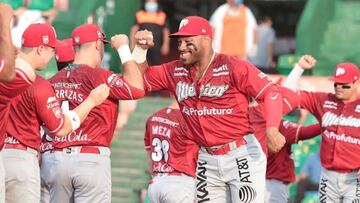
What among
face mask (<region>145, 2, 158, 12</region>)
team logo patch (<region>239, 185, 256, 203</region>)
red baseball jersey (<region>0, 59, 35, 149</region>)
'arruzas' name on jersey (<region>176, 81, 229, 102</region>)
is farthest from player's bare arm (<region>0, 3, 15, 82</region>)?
face mask (<region>145, 2, 158, 12</region>)

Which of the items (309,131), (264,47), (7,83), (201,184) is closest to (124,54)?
(201,184)

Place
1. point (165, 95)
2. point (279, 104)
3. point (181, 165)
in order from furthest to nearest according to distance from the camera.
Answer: point (165, 95) < point (181, 165) < point (279, 104)

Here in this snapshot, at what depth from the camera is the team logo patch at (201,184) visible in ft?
35.9

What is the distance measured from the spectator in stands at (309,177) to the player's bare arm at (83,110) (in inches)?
266

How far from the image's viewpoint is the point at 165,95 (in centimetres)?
1953

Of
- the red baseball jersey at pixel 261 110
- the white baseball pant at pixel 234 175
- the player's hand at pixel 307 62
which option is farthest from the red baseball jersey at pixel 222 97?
the player's hand at pixel 307 62

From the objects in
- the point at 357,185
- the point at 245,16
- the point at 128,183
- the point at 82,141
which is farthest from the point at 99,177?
the point at 245,16

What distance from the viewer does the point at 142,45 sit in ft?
36.4

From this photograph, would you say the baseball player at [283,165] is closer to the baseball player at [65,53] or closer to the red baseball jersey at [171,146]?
the red baseball jersey at [171,146]

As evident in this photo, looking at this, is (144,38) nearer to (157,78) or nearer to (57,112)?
(157,78)

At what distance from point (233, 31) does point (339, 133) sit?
19.9 feet

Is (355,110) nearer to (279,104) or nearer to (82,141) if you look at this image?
(279,104)

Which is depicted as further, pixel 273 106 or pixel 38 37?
pixel 273 106

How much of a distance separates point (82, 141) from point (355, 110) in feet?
11.8
